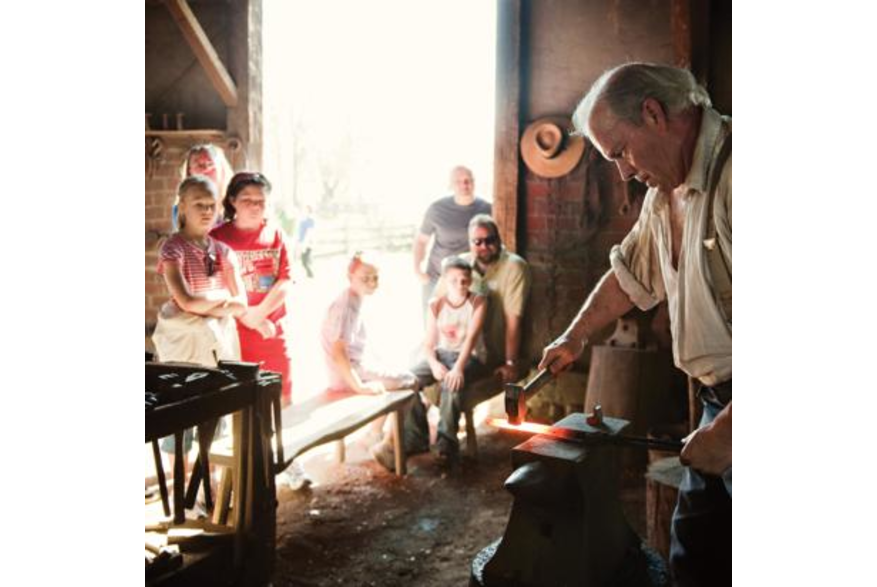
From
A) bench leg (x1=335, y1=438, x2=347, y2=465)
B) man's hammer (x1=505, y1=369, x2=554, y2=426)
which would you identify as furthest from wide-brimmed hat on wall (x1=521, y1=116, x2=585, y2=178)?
man's hammer (x1=505, y1=369, x2=554, y2=426)

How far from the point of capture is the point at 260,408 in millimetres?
2984

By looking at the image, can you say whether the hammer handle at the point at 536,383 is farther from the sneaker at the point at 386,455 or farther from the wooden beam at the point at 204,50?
the wooden beam at the point at 204,50

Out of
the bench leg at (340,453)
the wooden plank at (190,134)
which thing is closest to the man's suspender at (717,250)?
the bench leg at (340,453)

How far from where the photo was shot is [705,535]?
7.06ft

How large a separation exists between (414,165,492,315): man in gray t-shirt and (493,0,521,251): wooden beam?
0.21m

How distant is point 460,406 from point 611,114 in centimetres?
314

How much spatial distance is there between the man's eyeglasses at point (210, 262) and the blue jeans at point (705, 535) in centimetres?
273

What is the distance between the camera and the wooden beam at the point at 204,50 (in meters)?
6.03

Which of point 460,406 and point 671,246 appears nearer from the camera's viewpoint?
point 671,246

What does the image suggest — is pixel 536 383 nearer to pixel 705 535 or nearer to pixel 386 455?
pixel 705 535

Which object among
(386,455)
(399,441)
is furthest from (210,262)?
(386,455)

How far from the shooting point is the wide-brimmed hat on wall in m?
5.68
